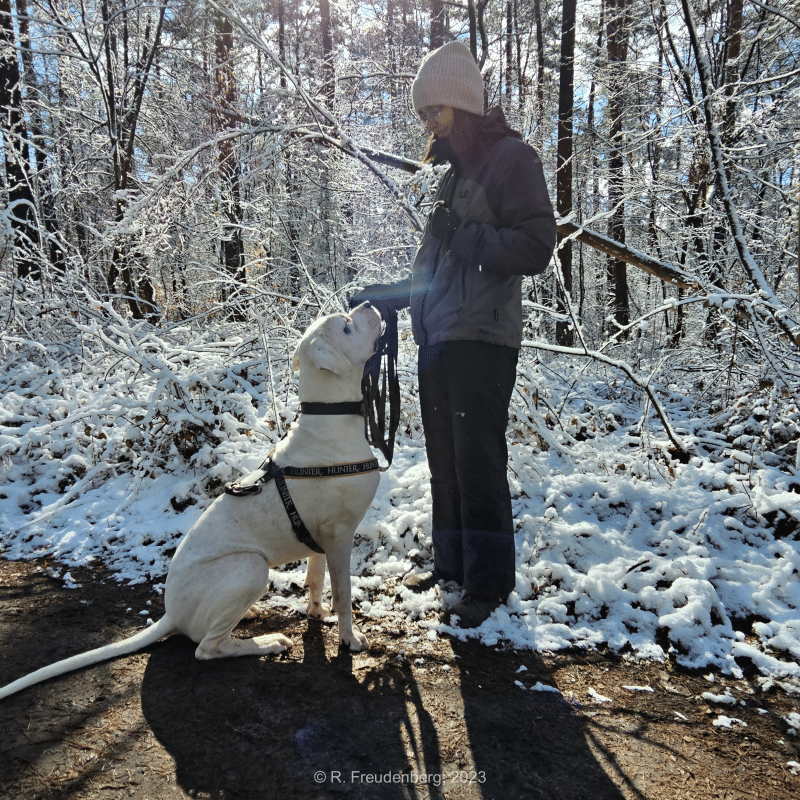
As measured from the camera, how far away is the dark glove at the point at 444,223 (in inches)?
112

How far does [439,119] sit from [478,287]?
98cm

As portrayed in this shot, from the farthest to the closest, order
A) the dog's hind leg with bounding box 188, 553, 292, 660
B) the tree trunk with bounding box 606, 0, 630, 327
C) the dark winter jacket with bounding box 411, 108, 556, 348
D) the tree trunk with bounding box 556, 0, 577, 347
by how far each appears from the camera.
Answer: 1. the tree trunk with bounding box 556, 0, 577, 347
2. the tree trunk with bounding box 606, 0, 630, 327
3. the dark winter jacket with bounding box 411, 108, 556, 348
4. the dog's hind leg with bounding box 188, 553, 292, 660

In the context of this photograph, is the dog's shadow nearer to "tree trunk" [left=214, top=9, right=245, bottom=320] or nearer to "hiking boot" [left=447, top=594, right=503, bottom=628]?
"hiking boot" [left=447, top=594, right=503, bottom=628]

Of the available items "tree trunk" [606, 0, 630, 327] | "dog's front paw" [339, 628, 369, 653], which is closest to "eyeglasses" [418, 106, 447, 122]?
"tree trunk" [606, 0, 630, 327]

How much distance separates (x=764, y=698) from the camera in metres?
2.15

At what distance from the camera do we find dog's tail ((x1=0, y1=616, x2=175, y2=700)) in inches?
84.6

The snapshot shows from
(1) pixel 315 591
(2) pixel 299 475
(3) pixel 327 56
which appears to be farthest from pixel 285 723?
(3) pixel 327 56

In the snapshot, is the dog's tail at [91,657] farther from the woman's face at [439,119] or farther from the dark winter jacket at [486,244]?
the woman's face at [439,119]

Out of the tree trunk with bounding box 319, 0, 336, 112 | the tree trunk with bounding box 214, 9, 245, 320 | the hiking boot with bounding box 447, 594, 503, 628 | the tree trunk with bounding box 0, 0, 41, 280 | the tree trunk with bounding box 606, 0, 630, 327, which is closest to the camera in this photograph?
the hiking boot with bounding box 447, 594, 503, 628

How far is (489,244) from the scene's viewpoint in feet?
8.60

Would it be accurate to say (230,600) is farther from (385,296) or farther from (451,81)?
(451,81)

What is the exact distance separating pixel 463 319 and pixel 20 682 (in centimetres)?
253

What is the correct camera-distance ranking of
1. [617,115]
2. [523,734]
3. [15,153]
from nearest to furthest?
[523,734], [15,153], [617,115]

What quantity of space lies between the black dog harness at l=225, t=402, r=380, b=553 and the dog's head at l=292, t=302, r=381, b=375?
0.20m
